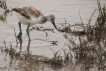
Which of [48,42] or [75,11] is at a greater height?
[75,11]

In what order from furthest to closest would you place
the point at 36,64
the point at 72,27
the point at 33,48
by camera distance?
the point at 72,27, the point at 33,48, the point at 36,64

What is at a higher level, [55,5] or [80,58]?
[55,5]

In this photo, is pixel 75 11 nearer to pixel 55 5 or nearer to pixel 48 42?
pixel 55 5

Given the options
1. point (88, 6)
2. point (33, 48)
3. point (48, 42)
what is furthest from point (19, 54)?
point (88, 6)

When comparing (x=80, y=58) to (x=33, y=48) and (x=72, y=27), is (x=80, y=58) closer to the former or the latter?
(x=33, y=48)

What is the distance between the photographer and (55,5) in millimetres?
10352

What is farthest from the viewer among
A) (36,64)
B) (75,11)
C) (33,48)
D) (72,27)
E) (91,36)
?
(75,11)

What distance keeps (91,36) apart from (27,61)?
1969 millimetres

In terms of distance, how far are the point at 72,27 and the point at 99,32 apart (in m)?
1.04

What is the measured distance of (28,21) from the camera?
7.35 m

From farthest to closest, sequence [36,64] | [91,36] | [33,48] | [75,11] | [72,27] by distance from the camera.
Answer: [75,11], [72,27], [91,36], [33,48], [36,64]

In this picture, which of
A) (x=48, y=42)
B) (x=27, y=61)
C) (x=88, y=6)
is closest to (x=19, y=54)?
(x=27, y=61)

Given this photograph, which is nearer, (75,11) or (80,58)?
(80,58)

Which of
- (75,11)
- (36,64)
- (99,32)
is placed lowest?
(36,64)
